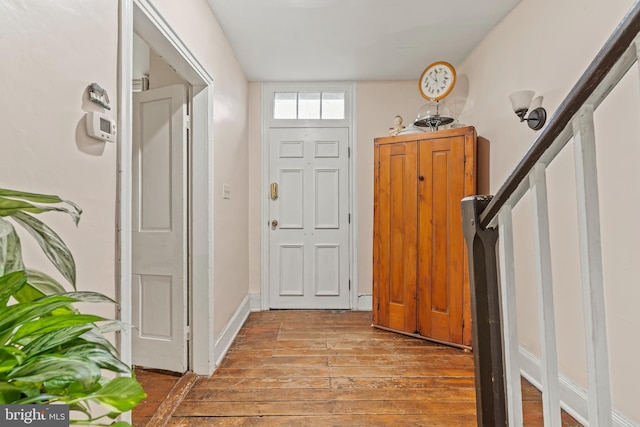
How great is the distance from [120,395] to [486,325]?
933 mm

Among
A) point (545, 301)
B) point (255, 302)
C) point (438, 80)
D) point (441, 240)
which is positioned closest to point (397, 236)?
point (441, 240)

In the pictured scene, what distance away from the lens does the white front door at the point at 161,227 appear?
6.95ft

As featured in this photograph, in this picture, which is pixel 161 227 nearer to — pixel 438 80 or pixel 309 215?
pixel 309 215

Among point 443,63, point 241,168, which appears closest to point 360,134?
point 443,63

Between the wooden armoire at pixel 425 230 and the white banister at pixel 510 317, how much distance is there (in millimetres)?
1700

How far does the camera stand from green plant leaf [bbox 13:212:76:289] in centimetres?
41

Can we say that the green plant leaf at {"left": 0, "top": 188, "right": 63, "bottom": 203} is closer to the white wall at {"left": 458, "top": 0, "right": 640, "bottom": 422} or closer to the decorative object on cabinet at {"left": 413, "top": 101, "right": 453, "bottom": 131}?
the white wall at {"left": 458, "top": 0, "right": 640, "bottom": 422}

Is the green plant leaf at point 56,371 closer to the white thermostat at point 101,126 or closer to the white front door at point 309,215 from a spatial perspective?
the white thermostat at point 101,126

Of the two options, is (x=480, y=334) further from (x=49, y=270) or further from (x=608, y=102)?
(x=608, y=102)

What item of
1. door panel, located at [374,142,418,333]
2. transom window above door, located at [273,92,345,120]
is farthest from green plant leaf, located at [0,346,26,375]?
transom window above door, located at [273,92,345,120]

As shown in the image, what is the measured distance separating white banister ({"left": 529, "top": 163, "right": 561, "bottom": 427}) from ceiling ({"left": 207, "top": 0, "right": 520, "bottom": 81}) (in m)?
2.04

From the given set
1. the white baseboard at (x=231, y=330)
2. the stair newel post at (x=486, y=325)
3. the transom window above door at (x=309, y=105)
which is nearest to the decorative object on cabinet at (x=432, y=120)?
A: the transom window above door at (x=309, y=105)

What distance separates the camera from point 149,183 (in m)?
2.16

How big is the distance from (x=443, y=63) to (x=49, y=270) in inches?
121
